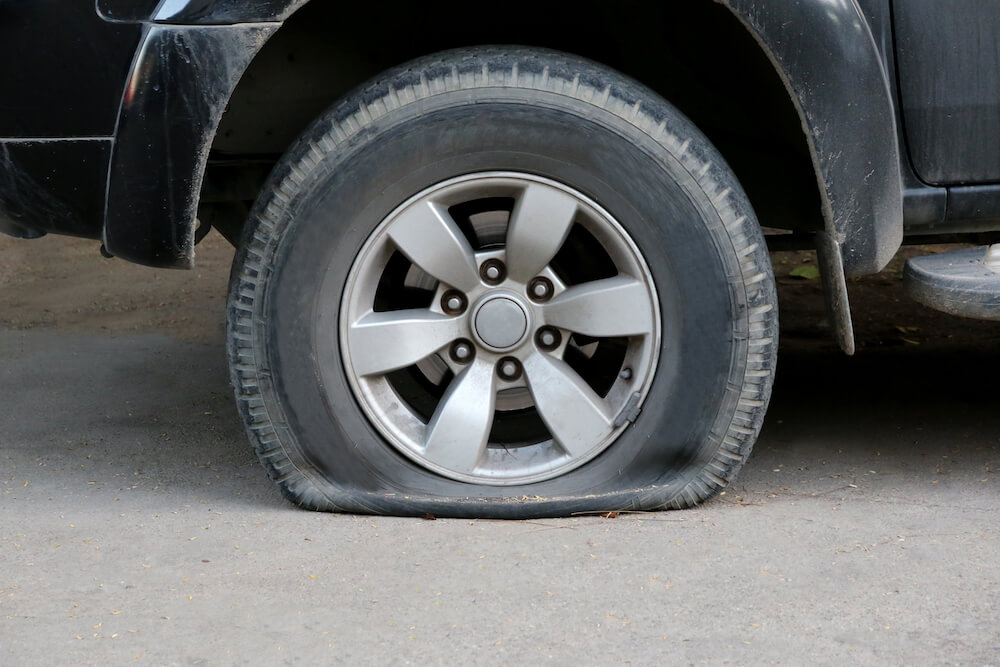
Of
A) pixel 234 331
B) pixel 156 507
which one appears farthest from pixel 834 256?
pixel 156 507

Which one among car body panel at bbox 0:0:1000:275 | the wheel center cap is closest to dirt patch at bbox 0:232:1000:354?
car body panel at bbox 0:0:1000:275

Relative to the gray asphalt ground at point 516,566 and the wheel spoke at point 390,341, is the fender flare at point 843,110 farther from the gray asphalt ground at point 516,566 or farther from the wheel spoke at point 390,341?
the wheel spoke at point 390,341

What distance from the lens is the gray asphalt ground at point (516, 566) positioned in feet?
5.77

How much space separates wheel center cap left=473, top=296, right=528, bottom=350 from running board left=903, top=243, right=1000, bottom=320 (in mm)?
844

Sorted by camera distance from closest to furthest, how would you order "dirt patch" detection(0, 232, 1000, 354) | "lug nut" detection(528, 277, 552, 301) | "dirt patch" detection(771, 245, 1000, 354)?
"lug nut" detection(528, 277, 552, 301), "dirt patch" detection(771, 245, 1000, 354), "dirt patch" detection(0, 232, 1000, 354)

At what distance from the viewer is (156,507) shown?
8.07 ft

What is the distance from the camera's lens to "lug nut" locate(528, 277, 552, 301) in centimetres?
236

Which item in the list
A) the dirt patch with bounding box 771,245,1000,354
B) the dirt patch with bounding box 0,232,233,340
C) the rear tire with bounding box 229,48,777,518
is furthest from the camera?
the dirt patch with bounding box 0,232,233,340

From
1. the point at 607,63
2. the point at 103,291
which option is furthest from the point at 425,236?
the point at 103,291

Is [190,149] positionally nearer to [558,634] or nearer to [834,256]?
[558,634]

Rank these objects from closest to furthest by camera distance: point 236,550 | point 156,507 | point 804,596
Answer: point 804,596 < point 236,550 < point 156,507

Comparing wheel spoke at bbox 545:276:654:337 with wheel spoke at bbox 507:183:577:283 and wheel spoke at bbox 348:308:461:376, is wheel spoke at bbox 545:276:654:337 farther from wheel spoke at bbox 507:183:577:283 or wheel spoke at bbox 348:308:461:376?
wheel spoke at bbox 348:308:461:376

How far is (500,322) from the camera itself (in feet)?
7.64

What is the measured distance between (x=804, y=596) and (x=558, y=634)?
0.44 meters
